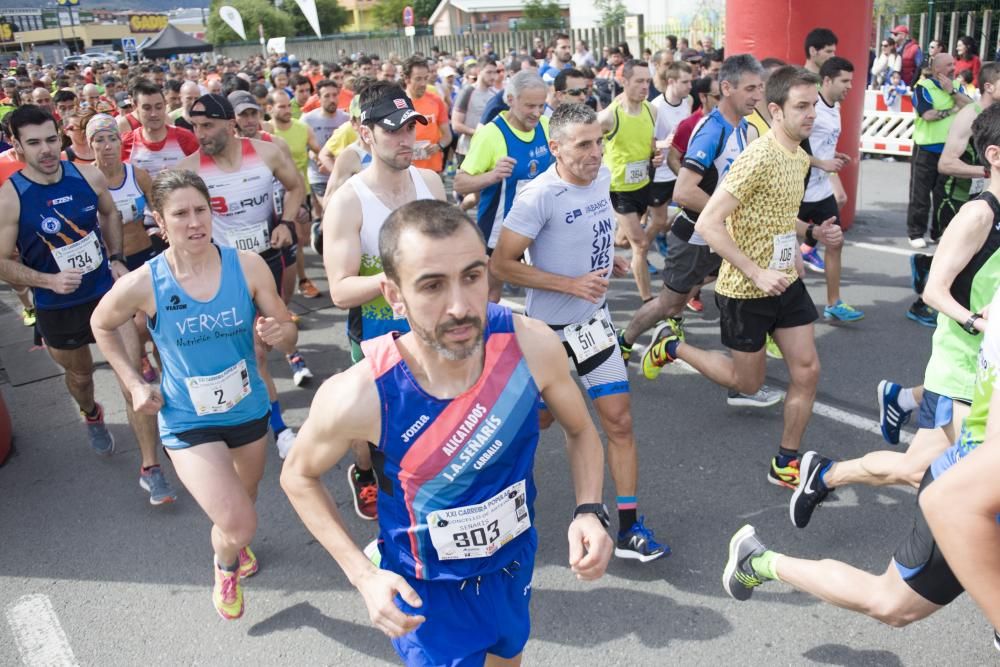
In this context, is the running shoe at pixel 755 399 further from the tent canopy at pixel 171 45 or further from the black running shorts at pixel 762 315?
the tent canopy at pixel 171 45

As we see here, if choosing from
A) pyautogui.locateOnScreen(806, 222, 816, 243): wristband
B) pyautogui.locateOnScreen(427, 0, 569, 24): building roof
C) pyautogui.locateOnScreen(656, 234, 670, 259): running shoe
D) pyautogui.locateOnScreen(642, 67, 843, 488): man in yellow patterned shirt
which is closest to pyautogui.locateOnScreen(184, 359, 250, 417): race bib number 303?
pyautogui.locateOnScreen(642, 67, 843, 488): man in yellow patterned shirt

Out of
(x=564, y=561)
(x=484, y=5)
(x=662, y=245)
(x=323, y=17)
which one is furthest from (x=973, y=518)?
(x=323, y=17)

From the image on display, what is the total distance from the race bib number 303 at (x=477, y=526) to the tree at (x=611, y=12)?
1600 inches

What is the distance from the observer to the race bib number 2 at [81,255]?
492 centimetres

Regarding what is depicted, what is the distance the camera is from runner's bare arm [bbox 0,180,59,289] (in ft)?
15.2

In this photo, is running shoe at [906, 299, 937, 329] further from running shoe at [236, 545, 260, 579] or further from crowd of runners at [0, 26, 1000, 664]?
running shoe at [236, 545, 260, 579]

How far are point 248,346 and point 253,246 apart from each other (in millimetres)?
2077

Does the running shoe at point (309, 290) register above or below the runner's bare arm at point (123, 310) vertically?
below

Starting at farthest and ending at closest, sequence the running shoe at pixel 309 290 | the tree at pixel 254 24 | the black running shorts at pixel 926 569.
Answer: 1. the tree at pixel 254 24
2. the running shoe at pixel 309 290
3. the black running shorts at pixel 926 569

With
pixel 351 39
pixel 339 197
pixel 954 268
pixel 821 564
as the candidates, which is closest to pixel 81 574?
pixel 339 197

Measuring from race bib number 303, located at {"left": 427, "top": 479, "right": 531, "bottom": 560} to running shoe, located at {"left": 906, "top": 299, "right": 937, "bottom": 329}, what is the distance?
518cm

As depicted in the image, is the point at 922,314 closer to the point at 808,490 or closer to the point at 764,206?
the point at 764,206

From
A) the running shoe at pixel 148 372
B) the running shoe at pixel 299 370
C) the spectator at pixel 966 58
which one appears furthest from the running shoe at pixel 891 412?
the spectator at pixel 966 58

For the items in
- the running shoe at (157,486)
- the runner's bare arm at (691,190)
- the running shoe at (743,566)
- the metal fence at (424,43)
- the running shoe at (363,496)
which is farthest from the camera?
the metal fence at (424,43)
